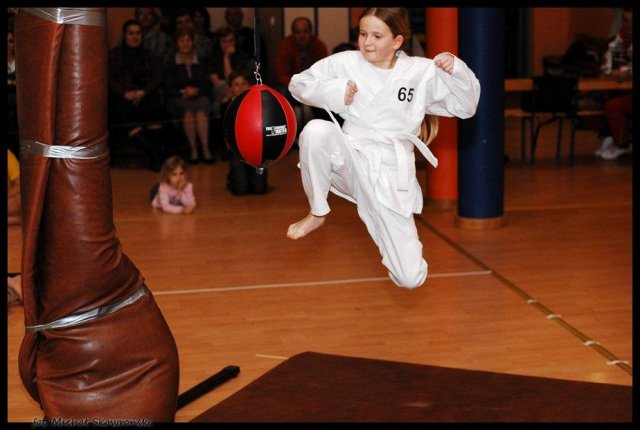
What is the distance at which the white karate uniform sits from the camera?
2936 mm

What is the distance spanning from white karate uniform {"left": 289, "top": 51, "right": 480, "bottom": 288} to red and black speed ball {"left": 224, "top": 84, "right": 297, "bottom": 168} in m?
0.07

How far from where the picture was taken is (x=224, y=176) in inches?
367

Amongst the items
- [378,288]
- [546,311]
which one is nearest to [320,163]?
[546,311]

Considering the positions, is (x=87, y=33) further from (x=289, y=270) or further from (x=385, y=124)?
(x=289, y=270)

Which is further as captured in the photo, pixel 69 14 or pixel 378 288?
pixel 378 288

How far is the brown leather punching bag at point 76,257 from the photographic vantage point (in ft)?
10.3

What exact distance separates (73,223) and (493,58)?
3848 mm

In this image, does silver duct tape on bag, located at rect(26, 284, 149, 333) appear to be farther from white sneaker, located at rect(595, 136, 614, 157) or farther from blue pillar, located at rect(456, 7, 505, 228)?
white sneaker, located at rect(595, 136, 614, 157)

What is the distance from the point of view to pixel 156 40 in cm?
974

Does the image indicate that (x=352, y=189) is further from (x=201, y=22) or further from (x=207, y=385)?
(x=201, y=22)

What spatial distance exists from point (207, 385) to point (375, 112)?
204cm

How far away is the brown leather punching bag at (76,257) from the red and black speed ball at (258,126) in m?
0.53

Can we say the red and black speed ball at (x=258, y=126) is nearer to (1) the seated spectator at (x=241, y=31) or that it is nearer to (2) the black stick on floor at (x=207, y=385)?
(2) the black stick on floor at (x=207, y=385)

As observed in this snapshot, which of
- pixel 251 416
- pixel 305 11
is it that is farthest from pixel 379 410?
pixel 305 11
